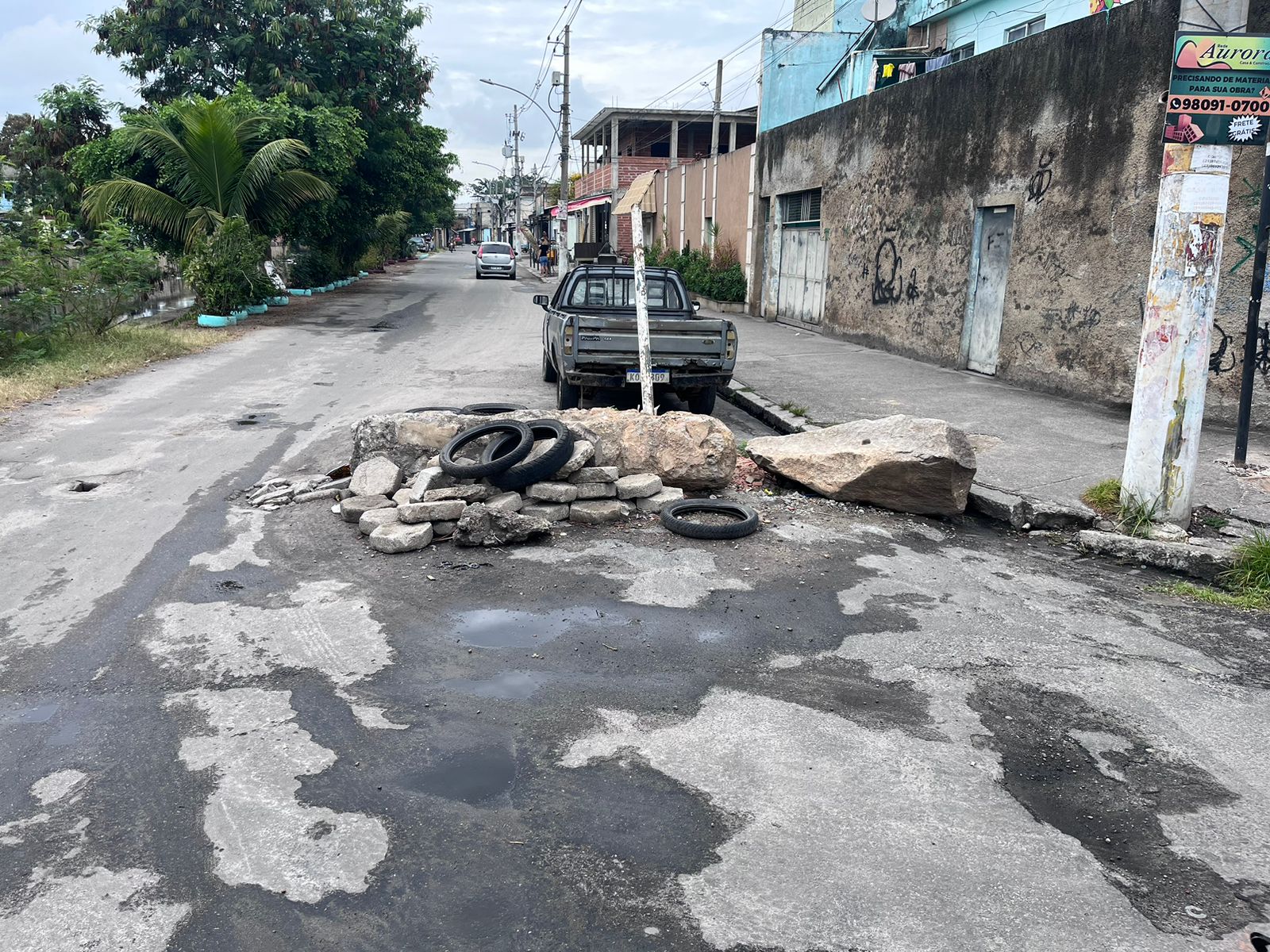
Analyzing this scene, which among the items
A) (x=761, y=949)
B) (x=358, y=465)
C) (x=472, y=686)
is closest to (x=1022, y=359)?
(x=358, y=465)

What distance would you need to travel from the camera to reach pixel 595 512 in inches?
274

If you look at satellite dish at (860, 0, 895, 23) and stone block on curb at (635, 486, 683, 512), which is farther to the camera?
satellite dish at (860, 0, 895, 23)

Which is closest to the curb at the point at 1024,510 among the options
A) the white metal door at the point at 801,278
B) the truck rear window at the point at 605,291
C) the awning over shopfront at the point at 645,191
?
the truck rear window at the point at 605,291

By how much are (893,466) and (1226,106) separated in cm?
318

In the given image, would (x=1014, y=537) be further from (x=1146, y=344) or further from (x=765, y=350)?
(x=765, y=350)

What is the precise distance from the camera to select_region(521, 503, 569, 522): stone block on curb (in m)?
6.88

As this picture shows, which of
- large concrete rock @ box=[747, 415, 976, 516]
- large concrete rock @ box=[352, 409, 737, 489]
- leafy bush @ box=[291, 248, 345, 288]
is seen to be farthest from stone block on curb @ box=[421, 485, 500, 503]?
leafy bush @ box=[291, 248, 345, 288]

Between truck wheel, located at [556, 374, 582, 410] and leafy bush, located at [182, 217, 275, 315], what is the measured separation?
12.4 metres

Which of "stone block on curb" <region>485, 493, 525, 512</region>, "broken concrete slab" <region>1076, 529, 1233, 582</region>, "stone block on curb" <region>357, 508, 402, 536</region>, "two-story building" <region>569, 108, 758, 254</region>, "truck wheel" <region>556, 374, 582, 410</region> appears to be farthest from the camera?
"two-story building" <region>569, 108, 758, 254</region>

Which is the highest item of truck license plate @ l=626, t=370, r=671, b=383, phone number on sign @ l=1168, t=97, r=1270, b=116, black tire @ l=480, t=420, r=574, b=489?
phone number on sign @ l=1168, t=97, r=1270, b=116

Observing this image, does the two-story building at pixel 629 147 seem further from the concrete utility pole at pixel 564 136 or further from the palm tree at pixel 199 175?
the palm tree at pixel 199 175

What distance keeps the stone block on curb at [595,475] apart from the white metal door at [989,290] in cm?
827

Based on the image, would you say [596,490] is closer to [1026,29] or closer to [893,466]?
[893,466]

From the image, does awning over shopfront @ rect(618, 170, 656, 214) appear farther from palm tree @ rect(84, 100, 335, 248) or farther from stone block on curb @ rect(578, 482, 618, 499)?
stone block on curb @ rect(578, 482, 618, 499)
